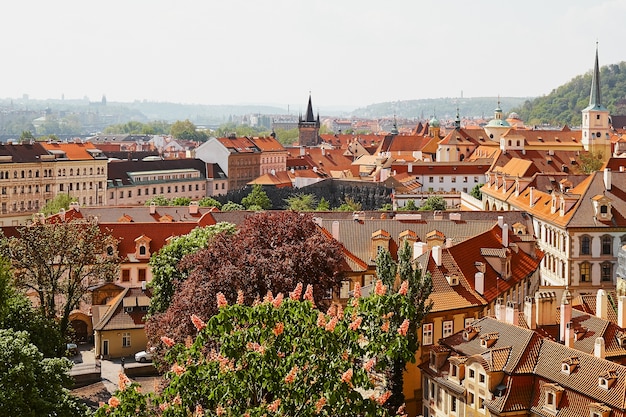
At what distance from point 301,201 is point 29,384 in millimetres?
73546

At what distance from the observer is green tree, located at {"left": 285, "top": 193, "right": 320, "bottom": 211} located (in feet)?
321

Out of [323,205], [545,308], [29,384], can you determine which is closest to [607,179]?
[545,308]

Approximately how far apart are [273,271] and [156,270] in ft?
31.7

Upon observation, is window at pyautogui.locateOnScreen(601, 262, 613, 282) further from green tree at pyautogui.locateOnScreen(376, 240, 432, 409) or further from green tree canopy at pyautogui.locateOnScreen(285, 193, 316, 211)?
green tree canopy at pyautogui.locateOnScreen(285, 193, 316, 211)

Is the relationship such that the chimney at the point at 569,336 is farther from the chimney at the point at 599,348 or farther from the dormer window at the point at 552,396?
the dormer window at the point at 552,396

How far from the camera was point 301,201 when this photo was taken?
100 metres

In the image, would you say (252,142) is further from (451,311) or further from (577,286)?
(451,311)

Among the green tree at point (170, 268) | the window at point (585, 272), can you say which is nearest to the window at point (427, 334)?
the green tree at point (170, 268)

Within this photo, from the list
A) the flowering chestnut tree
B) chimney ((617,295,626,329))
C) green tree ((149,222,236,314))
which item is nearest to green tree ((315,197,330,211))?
green tree ((149,222,236,314))

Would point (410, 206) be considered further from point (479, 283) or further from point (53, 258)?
point (53, 258)

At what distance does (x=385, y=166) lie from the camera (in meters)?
115

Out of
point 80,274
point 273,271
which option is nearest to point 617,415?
point 273,271

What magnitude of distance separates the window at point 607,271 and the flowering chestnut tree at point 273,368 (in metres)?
41.2

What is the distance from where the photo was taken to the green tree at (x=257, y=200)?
3963 inches
